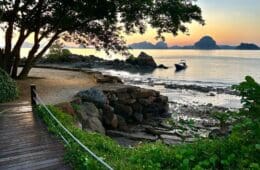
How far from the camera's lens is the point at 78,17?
26.3 m

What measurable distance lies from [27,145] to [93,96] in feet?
35.9

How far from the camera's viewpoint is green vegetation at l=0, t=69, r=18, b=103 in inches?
711

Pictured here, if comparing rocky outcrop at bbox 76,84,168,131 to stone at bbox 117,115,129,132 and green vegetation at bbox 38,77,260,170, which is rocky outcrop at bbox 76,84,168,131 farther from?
green vegetation at bbox 38,77,260,170

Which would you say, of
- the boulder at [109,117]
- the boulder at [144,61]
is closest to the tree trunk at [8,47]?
the boulder at [109,117]

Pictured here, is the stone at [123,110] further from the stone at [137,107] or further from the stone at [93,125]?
the stone at [93,125]

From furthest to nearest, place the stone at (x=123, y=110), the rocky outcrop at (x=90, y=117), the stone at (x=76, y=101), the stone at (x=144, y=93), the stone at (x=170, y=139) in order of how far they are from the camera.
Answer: the stone at (x=144, y=93)
the stone at (x=123, y=110)
the stone at (x=170, y=139)
the stone at (x=76, y=101)
the rocky outcrop at (x=90, y=117)

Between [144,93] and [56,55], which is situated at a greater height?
[56,55]

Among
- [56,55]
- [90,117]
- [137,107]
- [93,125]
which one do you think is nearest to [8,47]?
[137,107]

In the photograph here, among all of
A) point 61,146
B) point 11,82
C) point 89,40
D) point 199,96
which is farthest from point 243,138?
point 199,96

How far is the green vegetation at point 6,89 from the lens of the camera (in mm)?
18062

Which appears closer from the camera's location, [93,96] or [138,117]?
[93,96]

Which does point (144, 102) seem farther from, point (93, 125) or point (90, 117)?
point (93, 125)

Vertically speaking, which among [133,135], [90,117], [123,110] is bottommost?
[133,135]

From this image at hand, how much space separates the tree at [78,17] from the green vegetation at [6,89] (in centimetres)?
612
